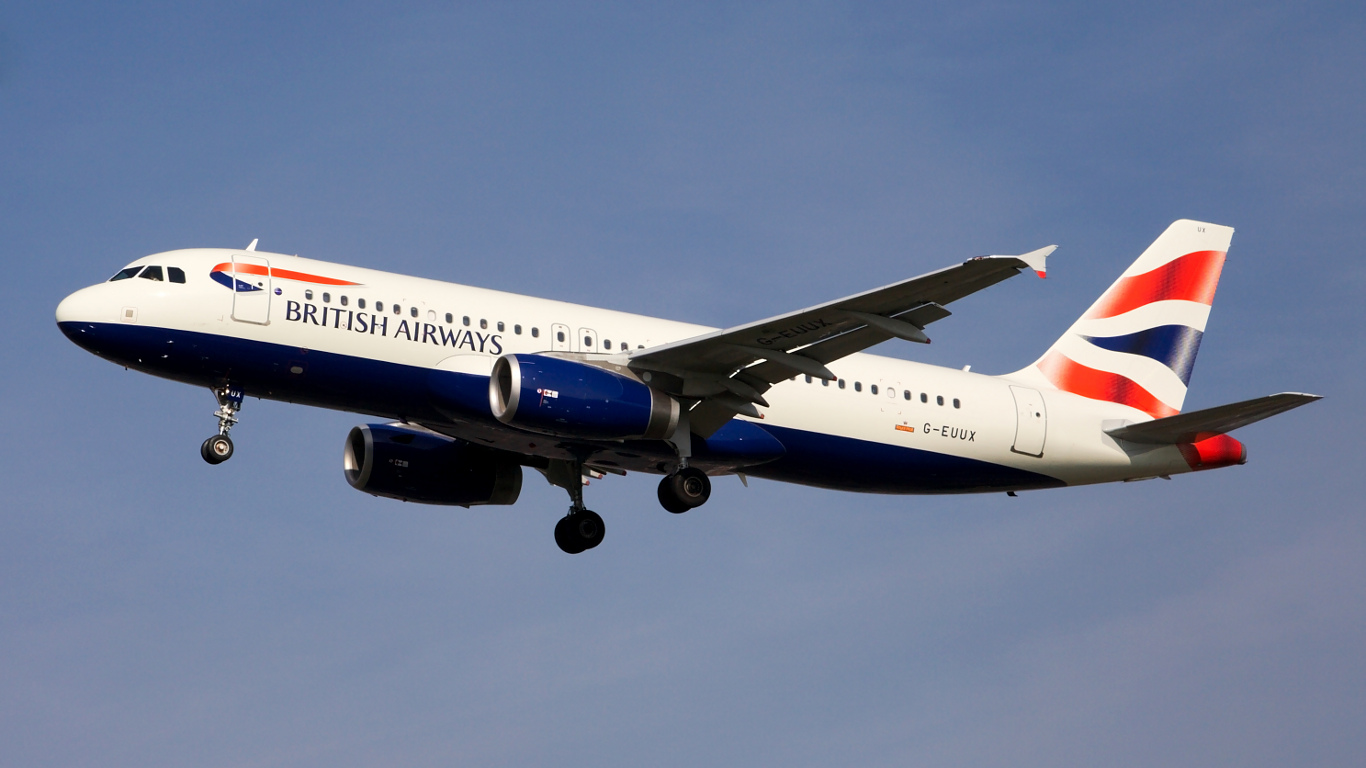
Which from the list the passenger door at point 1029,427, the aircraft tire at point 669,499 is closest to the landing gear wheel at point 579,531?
the aircraft tire at point 669,499

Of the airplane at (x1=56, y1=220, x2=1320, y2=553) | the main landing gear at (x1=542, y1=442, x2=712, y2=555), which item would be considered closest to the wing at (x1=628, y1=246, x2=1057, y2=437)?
the airplane at (x1=56, y1=220, x2=1320, y2=553)

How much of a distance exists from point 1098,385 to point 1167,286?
12.3ft

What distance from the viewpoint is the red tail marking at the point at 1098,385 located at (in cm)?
3588

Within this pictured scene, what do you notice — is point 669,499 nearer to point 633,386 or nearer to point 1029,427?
point 633,386

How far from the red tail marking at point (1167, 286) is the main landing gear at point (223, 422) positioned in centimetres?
2003

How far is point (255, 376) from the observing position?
95.1 ft

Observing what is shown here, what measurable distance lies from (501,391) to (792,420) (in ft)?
21.8

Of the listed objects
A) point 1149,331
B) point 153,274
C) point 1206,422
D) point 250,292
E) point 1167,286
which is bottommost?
point 1206,422

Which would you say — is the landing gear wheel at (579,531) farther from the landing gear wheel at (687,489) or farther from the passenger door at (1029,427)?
the passenger door at (1029,427)

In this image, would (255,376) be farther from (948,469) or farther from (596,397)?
(948,469)

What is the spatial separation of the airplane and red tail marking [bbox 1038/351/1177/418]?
0.05 meters

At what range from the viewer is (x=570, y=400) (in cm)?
2852

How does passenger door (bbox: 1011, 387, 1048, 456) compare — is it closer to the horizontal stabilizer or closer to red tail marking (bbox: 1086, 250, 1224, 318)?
the horizontal stabilizer

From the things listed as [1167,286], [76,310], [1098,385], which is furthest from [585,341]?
[1167,286]
